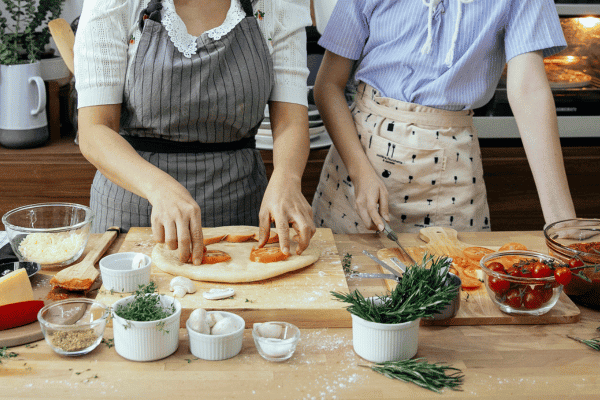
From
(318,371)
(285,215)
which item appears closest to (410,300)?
(318,371)

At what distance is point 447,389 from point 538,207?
72.9 inches

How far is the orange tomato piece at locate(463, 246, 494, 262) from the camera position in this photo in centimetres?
127

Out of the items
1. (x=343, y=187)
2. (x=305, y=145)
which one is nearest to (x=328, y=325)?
(x=305, y=145)

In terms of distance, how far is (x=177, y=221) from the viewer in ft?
3.60

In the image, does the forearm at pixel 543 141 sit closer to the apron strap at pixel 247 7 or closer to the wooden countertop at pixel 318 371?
the wooden countertop at pixel 318 371

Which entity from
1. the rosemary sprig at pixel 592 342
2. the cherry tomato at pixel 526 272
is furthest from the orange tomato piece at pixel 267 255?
the rosemary sprig at pixel 592 342

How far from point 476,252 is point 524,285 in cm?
26

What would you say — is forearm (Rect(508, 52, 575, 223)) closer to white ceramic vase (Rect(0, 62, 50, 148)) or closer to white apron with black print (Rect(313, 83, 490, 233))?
white apron with black print (Rect(313, 83, 490, 233))

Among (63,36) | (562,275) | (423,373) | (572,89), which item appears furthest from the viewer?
Result: (572,89)

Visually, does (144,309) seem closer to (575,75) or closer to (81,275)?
(81,275)

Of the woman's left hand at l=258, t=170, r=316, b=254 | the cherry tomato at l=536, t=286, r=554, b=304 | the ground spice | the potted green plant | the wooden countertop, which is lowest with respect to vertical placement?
the wooden countertop

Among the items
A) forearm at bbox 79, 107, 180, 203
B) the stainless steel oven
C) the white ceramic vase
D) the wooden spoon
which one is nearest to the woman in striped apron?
forearm at bbox 79, 107, 180, 203

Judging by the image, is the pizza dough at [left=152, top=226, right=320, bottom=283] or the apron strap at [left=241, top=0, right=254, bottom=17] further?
the apron strap at [left=241, top=0, right=254, bottom=17]

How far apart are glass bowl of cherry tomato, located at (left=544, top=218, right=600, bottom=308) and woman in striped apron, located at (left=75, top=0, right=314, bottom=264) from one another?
0.50 m
